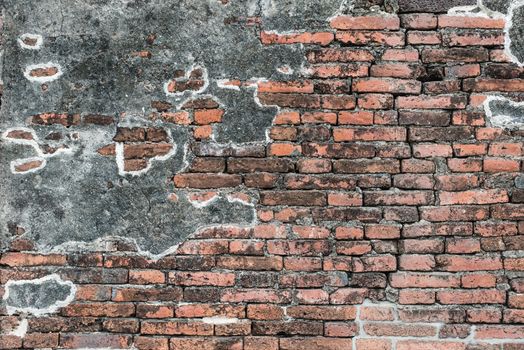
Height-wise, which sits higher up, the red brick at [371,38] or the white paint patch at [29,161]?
the red brick at [371,38]

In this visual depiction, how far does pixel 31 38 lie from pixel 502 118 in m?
2.40

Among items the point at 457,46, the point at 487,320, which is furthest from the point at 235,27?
the point at 487,320

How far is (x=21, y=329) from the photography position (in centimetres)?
249

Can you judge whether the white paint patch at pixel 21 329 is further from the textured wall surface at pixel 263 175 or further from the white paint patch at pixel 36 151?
the white paint patch at pixel 36 151

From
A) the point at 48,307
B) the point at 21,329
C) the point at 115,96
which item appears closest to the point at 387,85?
the point at 115,96

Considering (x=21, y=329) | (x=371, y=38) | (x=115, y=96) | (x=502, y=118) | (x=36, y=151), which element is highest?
(x=371, y=38)

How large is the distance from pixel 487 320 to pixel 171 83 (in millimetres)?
1938

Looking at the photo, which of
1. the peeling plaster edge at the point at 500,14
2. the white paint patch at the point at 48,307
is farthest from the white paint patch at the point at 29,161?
the peeling plaster edge at the point at 500,14

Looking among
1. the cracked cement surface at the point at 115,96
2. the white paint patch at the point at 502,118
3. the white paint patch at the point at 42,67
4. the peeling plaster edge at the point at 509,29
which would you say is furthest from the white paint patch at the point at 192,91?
the peeling plaster edge at the point at 509,29

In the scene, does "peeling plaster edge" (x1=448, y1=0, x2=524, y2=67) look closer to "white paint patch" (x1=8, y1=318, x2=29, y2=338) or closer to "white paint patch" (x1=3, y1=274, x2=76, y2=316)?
"white paint patch" (x1=3, y1=274, x2=76, y2=316)

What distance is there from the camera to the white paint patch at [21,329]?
2.49 metres

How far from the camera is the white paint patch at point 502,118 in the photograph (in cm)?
250

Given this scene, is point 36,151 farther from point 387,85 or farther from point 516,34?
point 516,34

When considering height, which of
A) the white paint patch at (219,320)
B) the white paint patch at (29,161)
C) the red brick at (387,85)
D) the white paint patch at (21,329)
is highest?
the red brick at (387,85)
